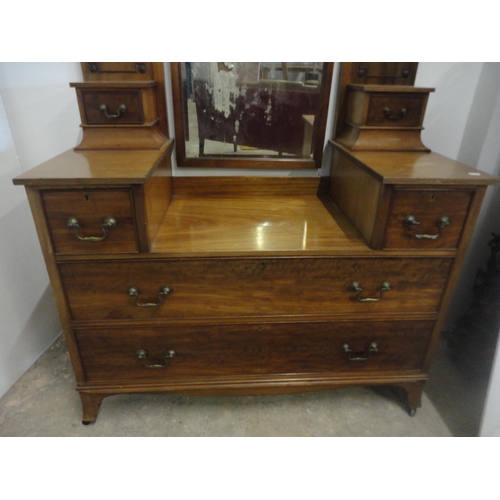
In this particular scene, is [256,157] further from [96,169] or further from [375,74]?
[96,169]

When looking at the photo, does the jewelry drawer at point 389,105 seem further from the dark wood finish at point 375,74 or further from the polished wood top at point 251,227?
the polished wood top at point 251,227

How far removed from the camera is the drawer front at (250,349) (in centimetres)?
132

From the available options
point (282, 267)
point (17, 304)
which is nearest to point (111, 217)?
point (282, 267)

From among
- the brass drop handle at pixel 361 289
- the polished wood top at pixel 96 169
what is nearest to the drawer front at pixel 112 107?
the polished wood top at pixel 96 169

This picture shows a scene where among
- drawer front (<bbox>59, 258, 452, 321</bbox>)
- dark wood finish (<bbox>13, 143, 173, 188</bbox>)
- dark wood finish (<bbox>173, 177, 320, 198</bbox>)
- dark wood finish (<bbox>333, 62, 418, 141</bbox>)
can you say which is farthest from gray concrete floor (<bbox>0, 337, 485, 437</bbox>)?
dark wood finish (<bbox>333, 62, 418, 141</bbox>)

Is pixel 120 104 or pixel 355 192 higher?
pixel 120 104

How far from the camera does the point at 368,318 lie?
4.37 ft

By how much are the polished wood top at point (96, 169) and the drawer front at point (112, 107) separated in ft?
0.38

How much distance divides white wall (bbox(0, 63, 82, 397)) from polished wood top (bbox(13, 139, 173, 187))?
39cm

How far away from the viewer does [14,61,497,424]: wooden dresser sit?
1114 mm

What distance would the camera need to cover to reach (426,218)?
1171 mm

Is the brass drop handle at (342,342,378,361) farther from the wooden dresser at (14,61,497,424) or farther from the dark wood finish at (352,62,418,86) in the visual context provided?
the dark wood finish at (352,62,418,86)

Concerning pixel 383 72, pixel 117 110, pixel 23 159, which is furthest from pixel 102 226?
pixel 383 72

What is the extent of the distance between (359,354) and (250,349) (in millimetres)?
437
